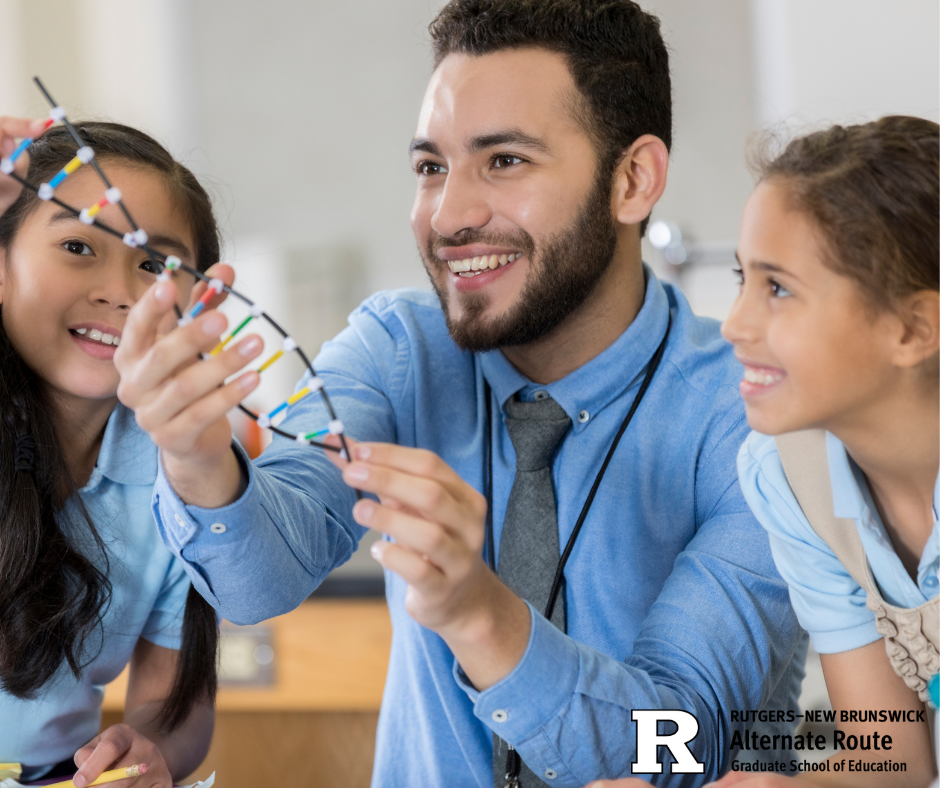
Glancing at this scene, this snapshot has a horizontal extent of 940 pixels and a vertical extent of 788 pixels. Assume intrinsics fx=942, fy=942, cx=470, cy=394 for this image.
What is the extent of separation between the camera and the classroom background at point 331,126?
6.17ft

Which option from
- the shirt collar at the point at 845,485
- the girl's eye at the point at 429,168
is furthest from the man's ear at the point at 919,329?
the girl's eye at the point at 429,168

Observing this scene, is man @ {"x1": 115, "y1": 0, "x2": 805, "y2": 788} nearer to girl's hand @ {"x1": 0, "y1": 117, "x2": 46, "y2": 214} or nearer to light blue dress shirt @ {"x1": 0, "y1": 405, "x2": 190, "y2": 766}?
light blue dress shirt @ {"x1": 0, "y1": 405, "x2": 190, "y2": 766}

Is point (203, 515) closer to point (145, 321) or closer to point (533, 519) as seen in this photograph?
point (145, 321)

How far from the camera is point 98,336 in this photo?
1104 millimetres

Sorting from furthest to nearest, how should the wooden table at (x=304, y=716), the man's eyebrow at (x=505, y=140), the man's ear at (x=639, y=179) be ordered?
the wooden table at (x=304, y=716), the man's ear at (x=639, y=179), the man's eyebrow at (x=505, y=140)

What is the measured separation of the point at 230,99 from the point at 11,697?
1.77 meters

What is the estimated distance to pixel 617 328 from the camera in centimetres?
130

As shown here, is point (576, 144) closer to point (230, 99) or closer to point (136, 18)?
point (230, 99)

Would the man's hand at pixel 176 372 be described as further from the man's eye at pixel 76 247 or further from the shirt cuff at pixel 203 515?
the man's eye at pixel 76 247

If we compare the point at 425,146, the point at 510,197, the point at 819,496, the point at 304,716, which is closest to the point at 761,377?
the point at 819,496

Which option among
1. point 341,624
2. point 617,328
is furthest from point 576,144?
point 341,624

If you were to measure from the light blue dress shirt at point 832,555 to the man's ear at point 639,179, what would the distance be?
1.35 ft

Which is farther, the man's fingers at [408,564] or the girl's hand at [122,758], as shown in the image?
the girl's hand at [122,758]

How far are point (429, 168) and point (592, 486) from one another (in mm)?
480
